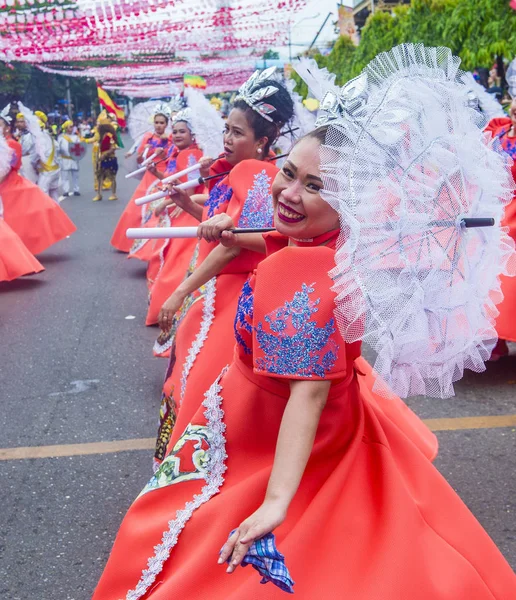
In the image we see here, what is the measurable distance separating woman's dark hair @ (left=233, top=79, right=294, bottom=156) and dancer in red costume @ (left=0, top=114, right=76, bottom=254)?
21.1ft

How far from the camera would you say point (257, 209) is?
320 cm

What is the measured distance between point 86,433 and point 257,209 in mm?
1736

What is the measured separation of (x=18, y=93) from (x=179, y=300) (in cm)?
3811

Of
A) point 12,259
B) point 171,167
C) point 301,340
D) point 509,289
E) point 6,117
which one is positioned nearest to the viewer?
point 301,340

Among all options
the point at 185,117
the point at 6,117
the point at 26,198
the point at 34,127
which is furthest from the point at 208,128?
the point at 34,127

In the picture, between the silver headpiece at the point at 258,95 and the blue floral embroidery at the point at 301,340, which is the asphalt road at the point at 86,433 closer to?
the blue floral embroidery at the point at 301,340

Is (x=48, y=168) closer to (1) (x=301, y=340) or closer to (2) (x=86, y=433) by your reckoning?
(2) (x=86, y=433)

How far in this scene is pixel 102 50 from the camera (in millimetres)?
19375

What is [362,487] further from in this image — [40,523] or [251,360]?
[40,523]

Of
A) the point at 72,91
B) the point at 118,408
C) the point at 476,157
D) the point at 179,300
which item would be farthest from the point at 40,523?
the point at 72,91

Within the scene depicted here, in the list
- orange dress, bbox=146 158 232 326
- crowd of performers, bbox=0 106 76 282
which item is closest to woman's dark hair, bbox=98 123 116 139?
crowd of performers, bbox=0 106 76 282

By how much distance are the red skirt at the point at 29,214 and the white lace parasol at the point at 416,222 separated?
26.3 feet

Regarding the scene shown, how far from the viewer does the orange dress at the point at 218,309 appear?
3041 millimetres

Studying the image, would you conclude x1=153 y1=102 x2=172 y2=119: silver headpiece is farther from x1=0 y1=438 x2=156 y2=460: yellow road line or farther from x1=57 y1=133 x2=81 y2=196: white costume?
x1=57 y1=133 x2=81 y2=196: white costume
